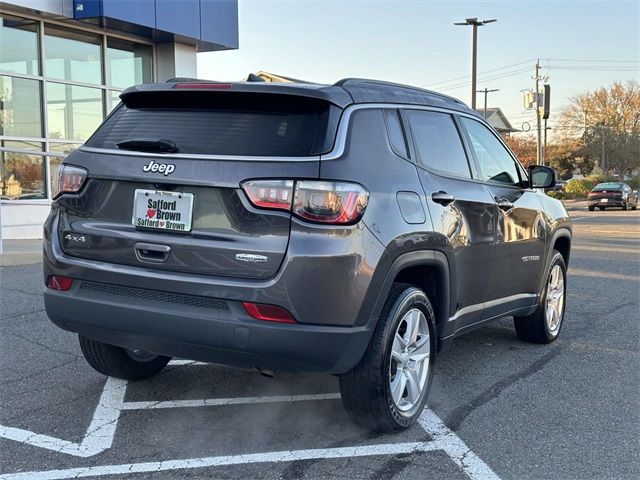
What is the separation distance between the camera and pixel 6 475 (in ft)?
10.6

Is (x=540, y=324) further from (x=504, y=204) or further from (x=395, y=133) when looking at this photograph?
(x=395, y=133)

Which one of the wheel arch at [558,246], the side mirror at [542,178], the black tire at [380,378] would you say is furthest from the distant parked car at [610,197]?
the black tire at [380,378]

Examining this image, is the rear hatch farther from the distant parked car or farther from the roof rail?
the distant parked car

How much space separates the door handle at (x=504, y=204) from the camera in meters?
4.78

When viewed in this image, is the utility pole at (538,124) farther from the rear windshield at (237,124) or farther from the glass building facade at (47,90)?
the rear windshield at (237,124)

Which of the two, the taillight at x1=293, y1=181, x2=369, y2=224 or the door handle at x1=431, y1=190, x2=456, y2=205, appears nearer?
the taillight at x1=293, y1=181, x2=369, y2=224

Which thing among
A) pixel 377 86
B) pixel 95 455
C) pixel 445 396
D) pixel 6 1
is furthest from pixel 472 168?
pixel 6 1

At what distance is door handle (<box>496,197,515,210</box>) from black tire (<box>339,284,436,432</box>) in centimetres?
131

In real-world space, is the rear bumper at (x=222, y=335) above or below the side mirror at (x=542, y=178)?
below

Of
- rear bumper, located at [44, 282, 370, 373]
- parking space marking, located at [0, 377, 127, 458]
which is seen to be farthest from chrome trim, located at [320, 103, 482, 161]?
parking space marking, located at [0, 377, 127, 458]

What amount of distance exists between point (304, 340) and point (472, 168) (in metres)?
2.07

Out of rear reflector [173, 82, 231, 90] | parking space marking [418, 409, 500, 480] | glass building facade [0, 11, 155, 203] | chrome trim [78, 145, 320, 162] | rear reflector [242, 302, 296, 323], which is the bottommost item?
parking space marking [418, 409, 500, 480]

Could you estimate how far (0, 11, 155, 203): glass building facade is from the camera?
1268 cm

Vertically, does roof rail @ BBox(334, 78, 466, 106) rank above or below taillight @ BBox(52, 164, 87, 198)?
above
